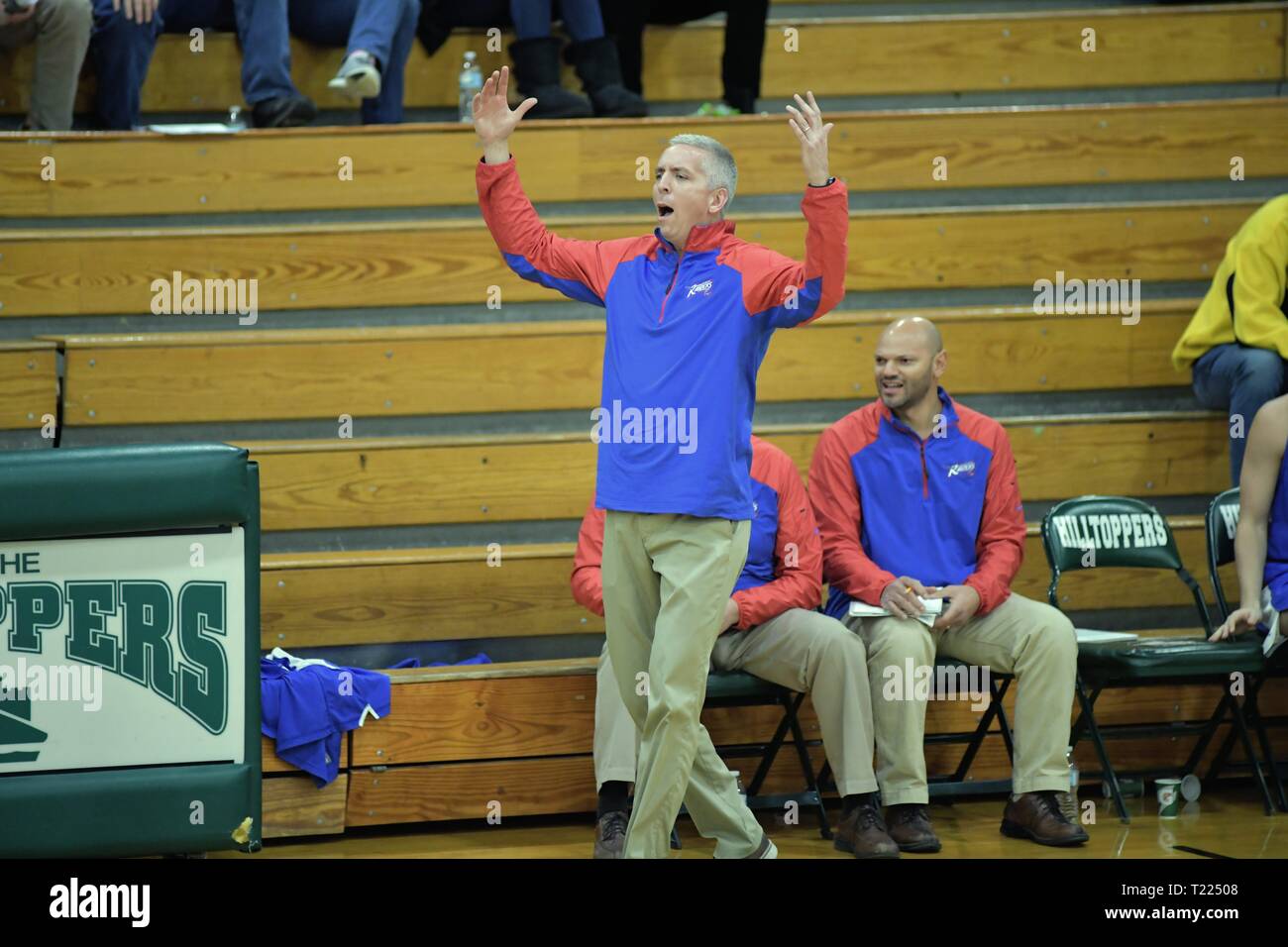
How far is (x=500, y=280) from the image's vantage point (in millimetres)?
5430

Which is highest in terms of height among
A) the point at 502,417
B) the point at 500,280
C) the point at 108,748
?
the point at 500,280

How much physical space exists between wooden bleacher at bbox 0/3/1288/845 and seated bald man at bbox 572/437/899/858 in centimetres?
38

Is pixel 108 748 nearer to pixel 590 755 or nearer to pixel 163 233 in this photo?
pixel 590 755

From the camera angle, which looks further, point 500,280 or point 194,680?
point 500,280

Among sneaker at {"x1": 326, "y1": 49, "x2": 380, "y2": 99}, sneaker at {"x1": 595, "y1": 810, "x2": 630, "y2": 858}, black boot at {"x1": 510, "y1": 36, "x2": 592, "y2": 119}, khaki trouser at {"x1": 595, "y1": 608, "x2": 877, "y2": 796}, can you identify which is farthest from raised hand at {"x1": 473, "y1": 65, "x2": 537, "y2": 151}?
black boot at {"x1": 510, "y1": 36, "x2": 592, "y2": 119}

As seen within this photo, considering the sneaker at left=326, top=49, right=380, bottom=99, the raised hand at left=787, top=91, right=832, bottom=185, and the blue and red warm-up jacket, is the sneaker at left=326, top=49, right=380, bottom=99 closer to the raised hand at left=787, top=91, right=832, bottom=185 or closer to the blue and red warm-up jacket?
the blue and red warm-up jacket

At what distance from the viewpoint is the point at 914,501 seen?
174 inches

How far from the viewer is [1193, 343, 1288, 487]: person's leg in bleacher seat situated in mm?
5082

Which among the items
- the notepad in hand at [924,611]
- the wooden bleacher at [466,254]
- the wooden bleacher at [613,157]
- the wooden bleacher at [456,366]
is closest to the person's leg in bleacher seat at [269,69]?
the wooden bleacher at [613,157]

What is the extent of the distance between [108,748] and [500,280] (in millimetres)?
2722

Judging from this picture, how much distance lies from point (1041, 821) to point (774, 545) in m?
1.01

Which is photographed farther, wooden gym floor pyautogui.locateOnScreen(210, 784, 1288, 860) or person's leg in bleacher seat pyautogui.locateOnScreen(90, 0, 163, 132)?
person's leg in bleacher seat pyautogui.locateOnScreen(90, 0, 163, 132)

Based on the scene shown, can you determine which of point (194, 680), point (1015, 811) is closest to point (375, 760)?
point (194, 680)

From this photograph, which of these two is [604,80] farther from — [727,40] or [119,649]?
[119,649]
